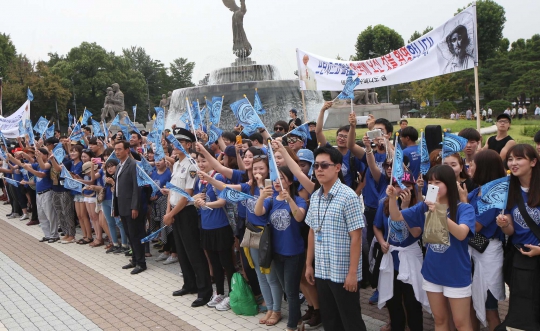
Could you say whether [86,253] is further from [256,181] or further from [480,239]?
[480,239]

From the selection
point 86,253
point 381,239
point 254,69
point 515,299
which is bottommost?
point 86,253

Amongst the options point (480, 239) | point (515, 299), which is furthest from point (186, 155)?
point (515, 299)

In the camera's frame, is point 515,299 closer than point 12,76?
Yes

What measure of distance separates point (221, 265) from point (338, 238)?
2.51m

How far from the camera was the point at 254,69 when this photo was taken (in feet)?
76.0

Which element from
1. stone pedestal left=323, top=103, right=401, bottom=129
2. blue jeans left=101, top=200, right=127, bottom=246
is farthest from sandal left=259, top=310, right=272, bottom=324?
stone pedestal left=323, top=103, right=401, bottom=129

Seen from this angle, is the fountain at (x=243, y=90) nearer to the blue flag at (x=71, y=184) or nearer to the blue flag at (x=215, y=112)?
the blue flag at (x=71, y=184)

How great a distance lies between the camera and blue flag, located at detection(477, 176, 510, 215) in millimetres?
3764

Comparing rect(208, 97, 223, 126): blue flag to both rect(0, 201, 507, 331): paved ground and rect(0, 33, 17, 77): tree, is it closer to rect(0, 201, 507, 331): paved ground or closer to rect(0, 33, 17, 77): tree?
rect(0, 201, 507, 331): paved ground

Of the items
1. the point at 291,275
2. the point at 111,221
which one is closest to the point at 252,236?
the point at 291,275

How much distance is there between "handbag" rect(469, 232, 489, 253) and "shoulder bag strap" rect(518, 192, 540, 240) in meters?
0.43

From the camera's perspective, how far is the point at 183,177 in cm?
628

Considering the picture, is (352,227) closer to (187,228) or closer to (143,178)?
(187,228)

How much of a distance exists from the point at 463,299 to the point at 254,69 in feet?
67.2
